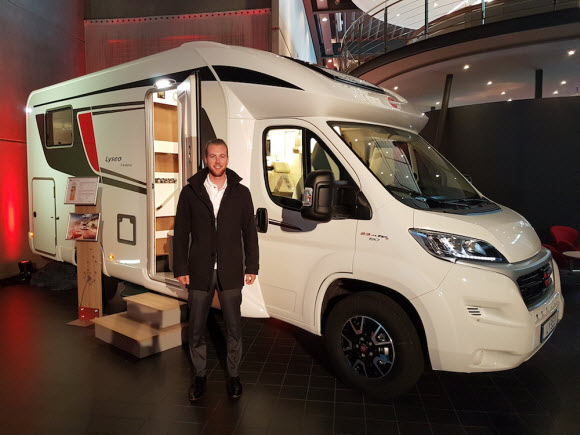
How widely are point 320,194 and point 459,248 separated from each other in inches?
41.0

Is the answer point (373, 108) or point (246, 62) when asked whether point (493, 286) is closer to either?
point (373, 108)

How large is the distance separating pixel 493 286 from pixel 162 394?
8.86ft

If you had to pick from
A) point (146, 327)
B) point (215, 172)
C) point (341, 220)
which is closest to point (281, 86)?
point (215, 172)

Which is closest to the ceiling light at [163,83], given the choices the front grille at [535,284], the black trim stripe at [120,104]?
the black trim stripe at [120,104]

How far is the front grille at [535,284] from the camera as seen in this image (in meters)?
3.10

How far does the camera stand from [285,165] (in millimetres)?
3953

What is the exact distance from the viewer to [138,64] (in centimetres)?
474

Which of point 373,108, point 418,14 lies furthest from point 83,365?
point 418,14

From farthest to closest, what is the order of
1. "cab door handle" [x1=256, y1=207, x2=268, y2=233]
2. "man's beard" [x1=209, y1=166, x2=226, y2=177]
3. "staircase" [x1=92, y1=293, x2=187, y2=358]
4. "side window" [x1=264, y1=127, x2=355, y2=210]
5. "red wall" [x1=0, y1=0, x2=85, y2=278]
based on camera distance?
1. "red wall" [x1=0, y1=0, x2=85, y2=278]
2. "staircase" [x1=92, y1=293, x2=187, y2=358]
3. "cab door handle" [x1=256, y1=207, x2=268, y2=233]
4. "side window" [x1=264, y1=127, x2=355, y2=210]
5. "man's beard" [x1=209, y1=166, x2=226, y2=177]

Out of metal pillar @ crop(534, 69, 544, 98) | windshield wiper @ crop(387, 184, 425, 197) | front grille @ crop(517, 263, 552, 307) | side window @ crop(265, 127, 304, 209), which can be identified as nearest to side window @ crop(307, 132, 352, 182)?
side window @ crop(265, 127, 304, 209)

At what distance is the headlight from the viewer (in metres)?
3.03

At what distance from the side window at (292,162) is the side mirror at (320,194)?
0.32 meters

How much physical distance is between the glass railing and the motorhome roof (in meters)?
5.77

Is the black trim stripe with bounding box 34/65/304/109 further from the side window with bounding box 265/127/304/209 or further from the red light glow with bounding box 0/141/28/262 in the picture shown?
the red light glow with bounding box 0/141/28/262
